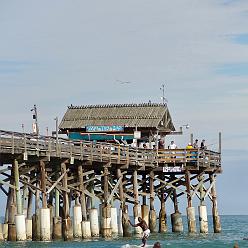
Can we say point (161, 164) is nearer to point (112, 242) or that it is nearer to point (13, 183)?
point (112, 242)

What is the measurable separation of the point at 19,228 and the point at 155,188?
70.7ft

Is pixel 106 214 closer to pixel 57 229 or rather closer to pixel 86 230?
pixel 86 230

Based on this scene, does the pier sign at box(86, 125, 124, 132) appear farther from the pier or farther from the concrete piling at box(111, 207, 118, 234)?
the concrete piling at box(111, 207, 118, 234)

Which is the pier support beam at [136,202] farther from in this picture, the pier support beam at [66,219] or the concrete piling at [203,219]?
the pier support beam at [66,219]

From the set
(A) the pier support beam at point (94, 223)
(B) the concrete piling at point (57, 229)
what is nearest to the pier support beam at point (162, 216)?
(A) the pier support beam at point (94, 223)

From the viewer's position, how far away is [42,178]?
5359cm

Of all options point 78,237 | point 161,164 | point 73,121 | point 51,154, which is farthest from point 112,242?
point 73,121

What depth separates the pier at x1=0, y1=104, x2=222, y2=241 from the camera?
5256 centimetres

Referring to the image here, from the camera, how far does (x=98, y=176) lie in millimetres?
61719

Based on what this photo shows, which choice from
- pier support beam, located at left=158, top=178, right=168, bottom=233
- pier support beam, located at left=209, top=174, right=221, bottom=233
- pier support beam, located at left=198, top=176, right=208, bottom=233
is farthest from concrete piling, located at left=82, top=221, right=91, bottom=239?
pier support beam, located at left=209, top=174, right=221, bottom=233

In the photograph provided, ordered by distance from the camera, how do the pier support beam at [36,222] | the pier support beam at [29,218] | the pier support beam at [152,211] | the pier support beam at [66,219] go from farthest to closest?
the pier support beam at [152,211] < the pier support beam at [29,218] < the pier support beam at [66,219] < the pier support beam at [36,222]

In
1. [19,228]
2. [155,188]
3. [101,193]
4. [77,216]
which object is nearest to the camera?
[19,228]

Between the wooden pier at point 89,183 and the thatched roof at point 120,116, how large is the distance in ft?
11.9

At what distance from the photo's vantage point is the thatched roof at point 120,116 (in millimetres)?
71062
